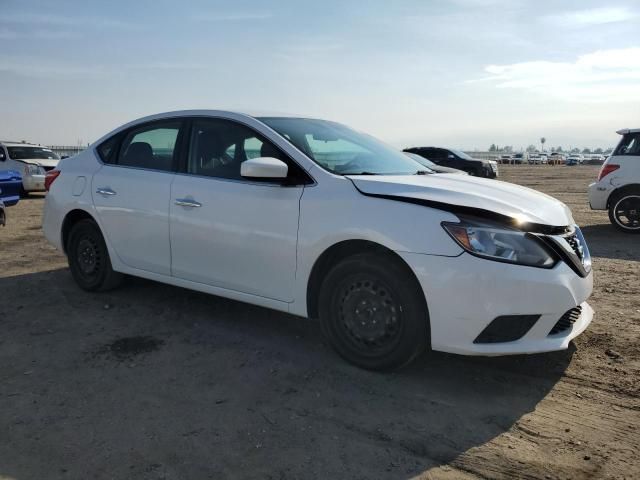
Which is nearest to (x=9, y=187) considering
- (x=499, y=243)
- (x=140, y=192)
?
(x=140, y=192)

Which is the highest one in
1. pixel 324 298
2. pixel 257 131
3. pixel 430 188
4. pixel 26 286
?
pixel 257 131

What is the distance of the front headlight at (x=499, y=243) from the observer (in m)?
3.12

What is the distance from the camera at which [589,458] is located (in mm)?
2639

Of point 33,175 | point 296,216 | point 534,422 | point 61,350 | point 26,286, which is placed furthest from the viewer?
point 33,175

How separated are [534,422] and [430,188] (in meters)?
1.45

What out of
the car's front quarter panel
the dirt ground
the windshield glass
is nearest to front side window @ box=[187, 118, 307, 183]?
the car's front quarter panel

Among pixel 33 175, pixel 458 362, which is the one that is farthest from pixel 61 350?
pixel 33 175

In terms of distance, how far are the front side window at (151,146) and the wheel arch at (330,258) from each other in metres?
1.72

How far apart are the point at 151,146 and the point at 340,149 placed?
1766 mm

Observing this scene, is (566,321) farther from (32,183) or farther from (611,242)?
(32,183)

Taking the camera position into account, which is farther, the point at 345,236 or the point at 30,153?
the point at 30,153

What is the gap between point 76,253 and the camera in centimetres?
543

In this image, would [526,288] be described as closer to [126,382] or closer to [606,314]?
[606,314]

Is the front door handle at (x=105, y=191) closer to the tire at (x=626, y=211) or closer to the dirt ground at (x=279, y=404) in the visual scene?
the dirt ground at (x=279, y=404)
